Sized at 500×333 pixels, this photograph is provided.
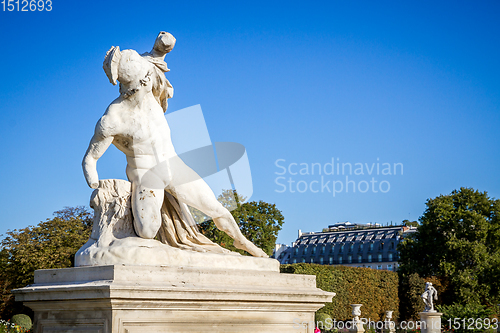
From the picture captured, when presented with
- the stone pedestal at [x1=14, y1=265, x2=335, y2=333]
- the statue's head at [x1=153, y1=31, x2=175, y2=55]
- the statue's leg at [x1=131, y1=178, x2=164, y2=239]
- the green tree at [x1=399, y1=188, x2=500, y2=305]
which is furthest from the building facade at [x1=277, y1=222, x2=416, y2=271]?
the statue's leg at [x1=131, y1=178, x2=164, y2=239]

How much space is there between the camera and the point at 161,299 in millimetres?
4383

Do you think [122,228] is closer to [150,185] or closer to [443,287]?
[150,185]

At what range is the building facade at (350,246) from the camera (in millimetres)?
74250

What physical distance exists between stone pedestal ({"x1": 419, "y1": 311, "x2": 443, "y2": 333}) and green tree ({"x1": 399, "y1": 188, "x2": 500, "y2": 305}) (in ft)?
31.6

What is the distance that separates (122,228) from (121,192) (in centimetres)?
33

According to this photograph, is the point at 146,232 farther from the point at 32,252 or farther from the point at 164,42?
the point at 32,252

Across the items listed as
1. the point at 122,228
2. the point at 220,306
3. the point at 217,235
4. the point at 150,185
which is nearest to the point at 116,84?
the point at 150,185

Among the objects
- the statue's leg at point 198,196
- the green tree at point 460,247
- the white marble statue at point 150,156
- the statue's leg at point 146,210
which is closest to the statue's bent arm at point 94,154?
the white marble statue at point 150,156

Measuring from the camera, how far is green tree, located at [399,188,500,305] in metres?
32.2

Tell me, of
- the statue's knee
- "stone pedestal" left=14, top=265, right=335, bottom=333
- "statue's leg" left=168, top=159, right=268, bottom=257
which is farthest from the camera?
"statue's leg" left=168, top=159, right=268, bottom=257

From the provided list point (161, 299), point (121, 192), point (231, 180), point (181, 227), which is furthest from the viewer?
point (231, 180)

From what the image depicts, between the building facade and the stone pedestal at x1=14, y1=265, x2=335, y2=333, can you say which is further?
the building facade

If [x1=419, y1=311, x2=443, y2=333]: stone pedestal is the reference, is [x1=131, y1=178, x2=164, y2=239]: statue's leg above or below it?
above

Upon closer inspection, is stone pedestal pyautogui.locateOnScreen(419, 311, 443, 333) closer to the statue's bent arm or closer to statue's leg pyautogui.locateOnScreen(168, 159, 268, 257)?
statue's leg pyautogui.locateOnScreen(168, 159, 268, 257)
